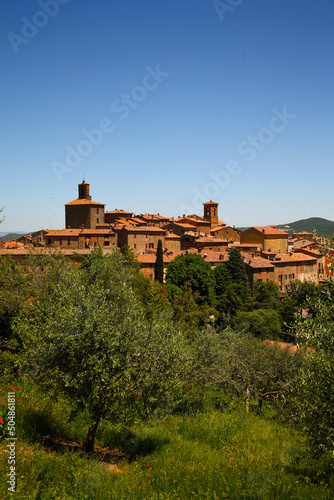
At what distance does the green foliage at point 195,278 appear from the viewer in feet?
137

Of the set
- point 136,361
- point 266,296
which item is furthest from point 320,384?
point 266,296

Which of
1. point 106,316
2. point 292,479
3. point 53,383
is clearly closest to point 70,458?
point 53,383

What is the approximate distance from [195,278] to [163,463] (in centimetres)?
3546

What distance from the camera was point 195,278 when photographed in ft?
139

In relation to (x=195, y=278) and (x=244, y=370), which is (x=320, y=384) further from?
(x=195, y=278)

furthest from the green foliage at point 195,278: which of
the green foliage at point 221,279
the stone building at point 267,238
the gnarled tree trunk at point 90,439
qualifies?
the gnarled tree trunk at point 90,439

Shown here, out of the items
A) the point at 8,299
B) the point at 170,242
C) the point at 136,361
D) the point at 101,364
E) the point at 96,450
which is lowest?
the point at 96,450

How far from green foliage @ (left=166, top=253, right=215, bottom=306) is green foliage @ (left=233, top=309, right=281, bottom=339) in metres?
5.79

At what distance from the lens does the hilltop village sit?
165 feet

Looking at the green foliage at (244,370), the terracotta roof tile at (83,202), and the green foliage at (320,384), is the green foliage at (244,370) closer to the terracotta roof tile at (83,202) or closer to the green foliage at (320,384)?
the green foliage at (320,384)

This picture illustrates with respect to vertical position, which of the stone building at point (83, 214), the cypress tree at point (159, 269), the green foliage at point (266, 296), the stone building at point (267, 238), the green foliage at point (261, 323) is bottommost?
the green foliage at point (261, 323)

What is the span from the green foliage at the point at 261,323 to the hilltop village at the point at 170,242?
13006 millimetres

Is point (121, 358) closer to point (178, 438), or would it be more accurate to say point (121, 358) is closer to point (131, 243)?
point (178, 438)

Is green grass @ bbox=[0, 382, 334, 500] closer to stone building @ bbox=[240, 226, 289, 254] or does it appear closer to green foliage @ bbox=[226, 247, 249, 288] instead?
green foliage @ bbox=[226, 247, 249, 288]
